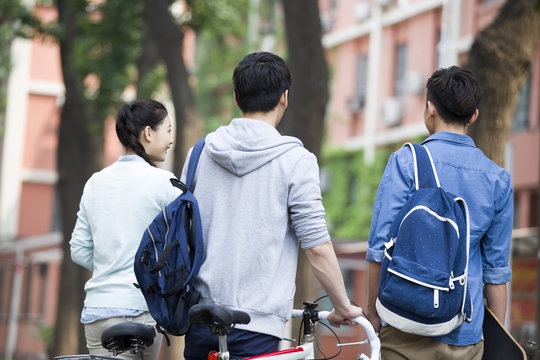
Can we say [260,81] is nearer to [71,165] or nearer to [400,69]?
[71,165]

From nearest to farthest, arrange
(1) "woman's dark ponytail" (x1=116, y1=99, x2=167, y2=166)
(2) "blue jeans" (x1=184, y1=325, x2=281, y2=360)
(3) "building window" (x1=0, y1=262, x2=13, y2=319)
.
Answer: (2) "blue jeans" (x1=184, y1=325, x2=281, y2=360) → (1) "woman's dark ponytail" (x1=116, y1=99, x2=167, y2=166) → (3) "building window" (x1=0, y1=262, x2=13, y2=319)

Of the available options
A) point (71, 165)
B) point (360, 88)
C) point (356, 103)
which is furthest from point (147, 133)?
point (360, 88)

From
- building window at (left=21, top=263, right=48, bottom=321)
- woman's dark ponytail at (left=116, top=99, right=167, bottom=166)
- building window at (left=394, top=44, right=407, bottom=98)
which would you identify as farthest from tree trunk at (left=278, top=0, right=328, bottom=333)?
building window at (left=21, top=263, right=48, bottom=321)

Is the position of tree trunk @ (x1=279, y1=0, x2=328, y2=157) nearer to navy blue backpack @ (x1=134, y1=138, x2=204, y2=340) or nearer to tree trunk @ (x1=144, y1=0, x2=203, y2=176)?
tree trunk @ (x1=144, y1=0, x2=203, y2=176)

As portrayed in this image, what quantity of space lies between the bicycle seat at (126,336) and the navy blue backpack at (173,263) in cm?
9

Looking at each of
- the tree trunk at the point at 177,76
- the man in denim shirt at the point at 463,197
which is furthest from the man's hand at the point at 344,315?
the tree trunk at the point at 177,76

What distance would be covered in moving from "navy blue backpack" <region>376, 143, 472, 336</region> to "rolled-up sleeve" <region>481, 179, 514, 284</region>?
28 cm

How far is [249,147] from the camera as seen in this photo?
4.25 metres

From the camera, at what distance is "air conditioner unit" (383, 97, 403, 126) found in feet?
96.5

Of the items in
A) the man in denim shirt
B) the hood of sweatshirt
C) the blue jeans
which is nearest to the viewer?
the blue jeans

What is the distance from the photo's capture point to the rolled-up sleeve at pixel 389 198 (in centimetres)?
438

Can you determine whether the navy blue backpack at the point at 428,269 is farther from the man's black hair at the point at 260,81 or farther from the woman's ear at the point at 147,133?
the woman's ear at the point at 147,133

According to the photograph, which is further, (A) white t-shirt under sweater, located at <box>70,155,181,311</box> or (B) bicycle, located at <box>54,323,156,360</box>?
(A) white t-shirt under sweater, located at <box>70,155,181,311</box>

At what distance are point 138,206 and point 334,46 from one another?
1134 inches
